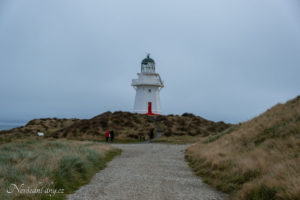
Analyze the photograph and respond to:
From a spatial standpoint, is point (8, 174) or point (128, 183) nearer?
point (8, 174)

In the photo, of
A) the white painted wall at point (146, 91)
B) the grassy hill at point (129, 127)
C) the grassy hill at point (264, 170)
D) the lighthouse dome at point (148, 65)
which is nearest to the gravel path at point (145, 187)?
the grassy hill at point (264, 170)

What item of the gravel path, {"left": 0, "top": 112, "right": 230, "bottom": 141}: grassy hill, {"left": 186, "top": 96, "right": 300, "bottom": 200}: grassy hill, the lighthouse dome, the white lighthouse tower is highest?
the lighthouse dome

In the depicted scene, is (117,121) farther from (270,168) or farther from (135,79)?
(270,168)

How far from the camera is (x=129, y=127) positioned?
3875 cm

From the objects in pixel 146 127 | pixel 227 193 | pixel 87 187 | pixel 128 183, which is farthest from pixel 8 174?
pixel 146 127

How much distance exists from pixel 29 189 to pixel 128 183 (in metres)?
3.22

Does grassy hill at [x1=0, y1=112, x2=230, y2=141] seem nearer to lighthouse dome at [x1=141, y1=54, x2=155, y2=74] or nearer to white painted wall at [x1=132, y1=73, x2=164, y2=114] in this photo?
white painted wall at [x1=132, y1=73, x2=164, y2=114]

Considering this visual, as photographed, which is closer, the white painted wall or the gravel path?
the gravel path

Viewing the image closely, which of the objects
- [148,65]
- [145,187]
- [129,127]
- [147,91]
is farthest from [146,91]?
[145,187]

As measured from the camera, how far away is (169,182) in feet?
30.4

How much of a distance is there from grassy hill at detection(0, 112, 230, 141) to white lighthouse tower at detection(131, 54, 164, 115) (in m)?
3.16

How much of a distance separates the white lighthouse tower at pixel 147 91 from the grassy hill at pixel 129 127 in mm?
3165

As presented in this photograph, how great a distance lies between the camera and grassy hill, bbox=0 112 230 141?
35.6 m

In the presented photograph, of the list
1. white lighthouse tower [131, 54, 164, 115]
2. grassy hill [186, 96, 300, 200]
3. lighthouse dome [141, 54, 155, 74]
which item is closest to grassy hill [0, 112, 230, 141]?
white lighthouse tower [131, 54, 164, 115]
